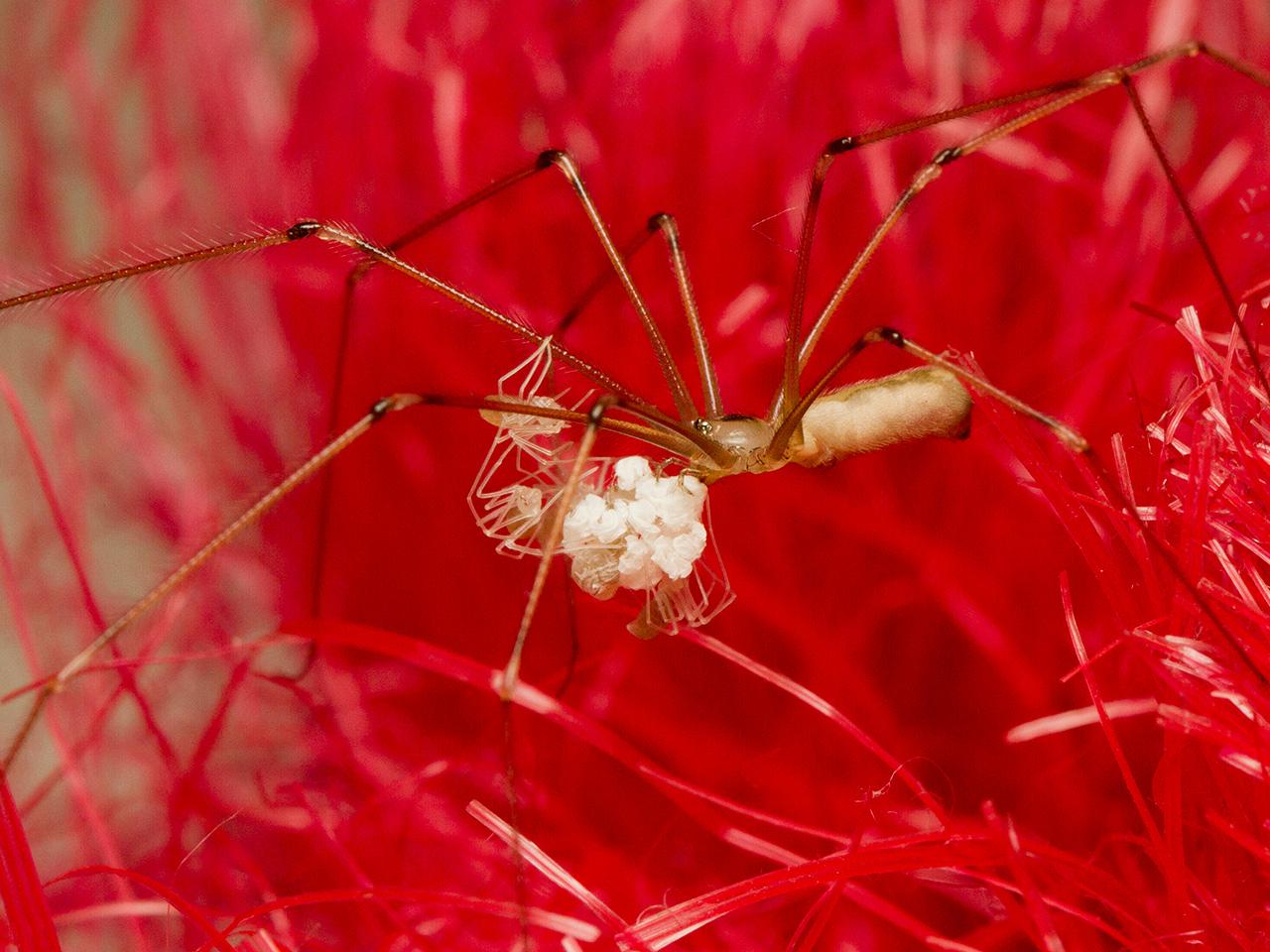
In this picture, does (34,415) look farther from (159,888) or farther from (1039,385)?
(1039,385)

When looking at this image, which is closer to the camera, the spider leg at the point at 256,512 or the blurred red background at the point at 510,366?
the spider leg at the point at 256,512

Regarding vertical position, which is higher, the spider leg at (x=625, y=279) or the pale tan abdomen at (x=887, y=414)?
the spider leg at (x=625, y=279)

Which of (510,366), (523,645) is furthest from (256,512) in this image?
(510,366)

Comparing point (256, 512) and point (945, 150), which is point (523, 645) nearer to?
point (256, 512)

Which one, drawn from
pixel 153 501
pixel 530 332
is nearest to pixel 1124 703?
pixel 530 332

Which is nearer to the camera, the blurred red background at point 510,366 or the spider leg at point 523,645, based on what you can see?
the spider leg at point 523,645

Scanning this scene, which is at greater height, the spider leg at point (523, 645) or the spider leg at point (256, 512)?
the spider leg at point (256, 512)
